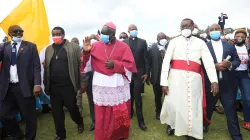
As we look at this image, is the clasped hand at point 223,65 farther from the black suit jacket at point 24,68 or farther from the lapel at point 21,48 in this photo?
the lapel at point 21,48

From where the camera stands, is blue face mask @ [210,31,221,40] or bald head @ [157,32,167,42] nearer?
blue face mask @ [210,31,221,40]

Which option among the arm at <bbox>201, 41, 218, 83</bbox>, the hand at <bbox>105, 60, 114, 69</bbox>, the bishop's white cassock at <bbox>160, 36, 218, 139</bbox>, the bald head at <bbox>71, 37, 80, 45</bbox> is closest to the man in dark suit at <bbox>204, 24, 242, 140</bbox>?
the arm at <bbox>201, 41, 218, 83</bbox>

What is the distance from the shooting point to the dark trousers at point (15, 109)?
15.4 ft

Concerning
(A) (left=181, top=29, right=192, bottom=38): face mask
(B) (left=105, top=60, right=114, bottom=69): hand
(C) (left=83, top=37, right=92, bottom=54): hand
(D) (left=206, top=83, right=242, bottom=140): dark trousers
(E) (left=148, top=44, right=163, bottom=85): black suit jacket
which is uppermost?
(A) (left=181, top=29, right=192, bottom=38): face mask

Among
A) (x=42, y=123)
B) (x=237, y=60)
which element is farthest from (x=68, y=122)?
(x=237, y=60)

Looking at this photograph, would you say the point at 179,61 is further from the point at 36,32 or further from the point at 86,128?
the point at 36,32

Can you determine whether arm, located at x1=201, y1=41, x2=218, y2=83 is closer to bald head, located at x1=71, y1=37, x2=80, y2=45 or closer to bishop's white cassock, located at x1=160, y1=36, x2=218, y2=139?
bishop's white cassock, located at x1=160, y1=36, x2=218, y2=139

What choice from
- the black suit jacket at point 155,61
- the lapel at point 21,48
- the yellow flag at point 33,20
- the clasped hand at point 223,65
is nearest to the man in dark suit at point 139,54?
the black suit jacket at point 155,61

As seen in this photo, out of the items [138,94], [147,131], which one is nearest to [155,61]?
[138,94]

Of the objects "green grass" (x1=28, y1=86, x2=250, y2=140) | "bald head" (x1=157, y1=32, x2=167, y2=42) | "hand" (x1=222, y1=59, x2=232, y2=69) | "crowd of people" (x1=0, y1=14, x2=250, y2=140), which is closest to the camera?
"crowd of people" (x1=0, y1=14, x2=250, y2=140)

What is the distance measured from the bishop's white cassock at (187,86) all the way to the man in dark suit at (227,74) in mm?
506

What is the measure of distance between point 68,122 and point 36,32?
7.84 feet

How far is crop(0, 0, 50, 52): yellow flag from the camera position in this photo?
604 centimetres

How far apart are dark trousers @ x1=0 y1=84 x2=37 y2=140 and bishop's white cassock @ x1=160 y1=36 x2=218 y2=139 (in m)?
2.61
